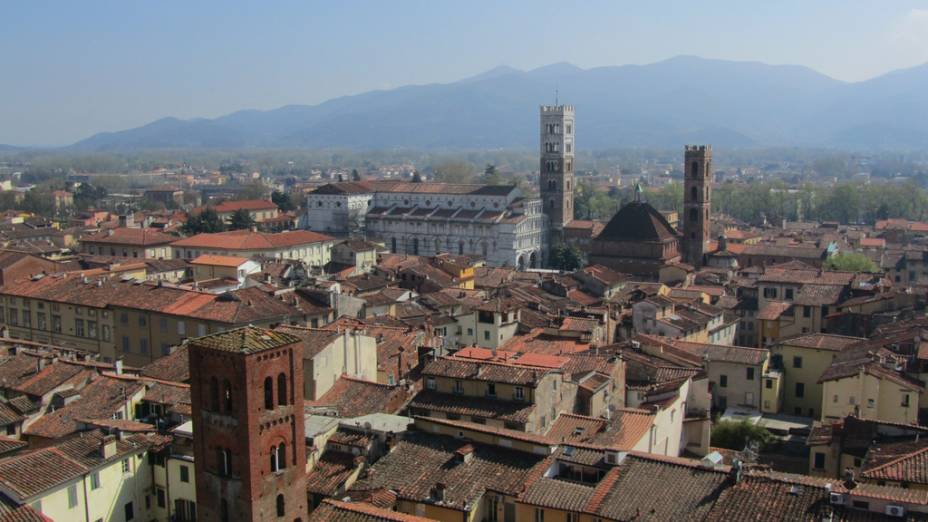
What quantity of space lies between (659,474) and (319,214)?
89771 mm

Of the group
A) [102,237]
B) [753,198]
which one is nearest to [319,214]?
[102,237]

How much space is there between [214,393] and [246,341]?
1.23 meters

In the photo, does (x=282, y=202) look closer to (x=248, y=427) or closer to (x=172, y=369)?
(x=172, y=369)

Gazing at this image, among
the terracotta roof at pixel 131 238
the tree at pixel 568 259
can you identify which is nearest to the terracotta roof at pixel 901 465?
the tree at pixel 568 259

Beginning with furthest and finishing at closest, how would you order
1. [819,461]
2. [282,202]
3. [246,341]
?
1. [282,202]
2. [819,461]
3. [246,341]

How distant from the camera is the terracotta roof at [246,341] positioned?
18938mm

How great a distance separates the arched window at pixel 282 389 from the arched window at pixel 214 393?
123 centimetres

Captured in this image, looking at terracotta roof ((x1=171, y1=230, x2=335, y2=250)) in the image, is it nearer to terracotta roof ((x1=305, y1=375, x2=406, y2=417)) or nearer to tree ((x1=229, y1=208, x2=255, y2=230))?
tree ((x1=229, y1=208, x2=255, y2=230))

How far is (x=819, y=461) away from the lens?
90.1ft

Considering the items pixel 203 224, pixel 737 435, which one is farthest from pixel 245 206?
pixel 737 435

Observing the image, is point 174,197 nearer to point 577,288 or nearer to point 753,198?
point 753,198

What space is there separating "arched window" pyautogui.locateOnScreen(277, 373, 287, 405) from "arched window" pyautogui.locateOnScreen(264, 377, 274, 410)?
9.7 inches

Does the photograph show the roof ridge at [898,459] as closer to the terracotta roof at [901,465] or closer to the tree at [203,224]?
the terracotta roof at [901,465]

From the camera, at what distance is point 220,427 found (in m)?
19.0
